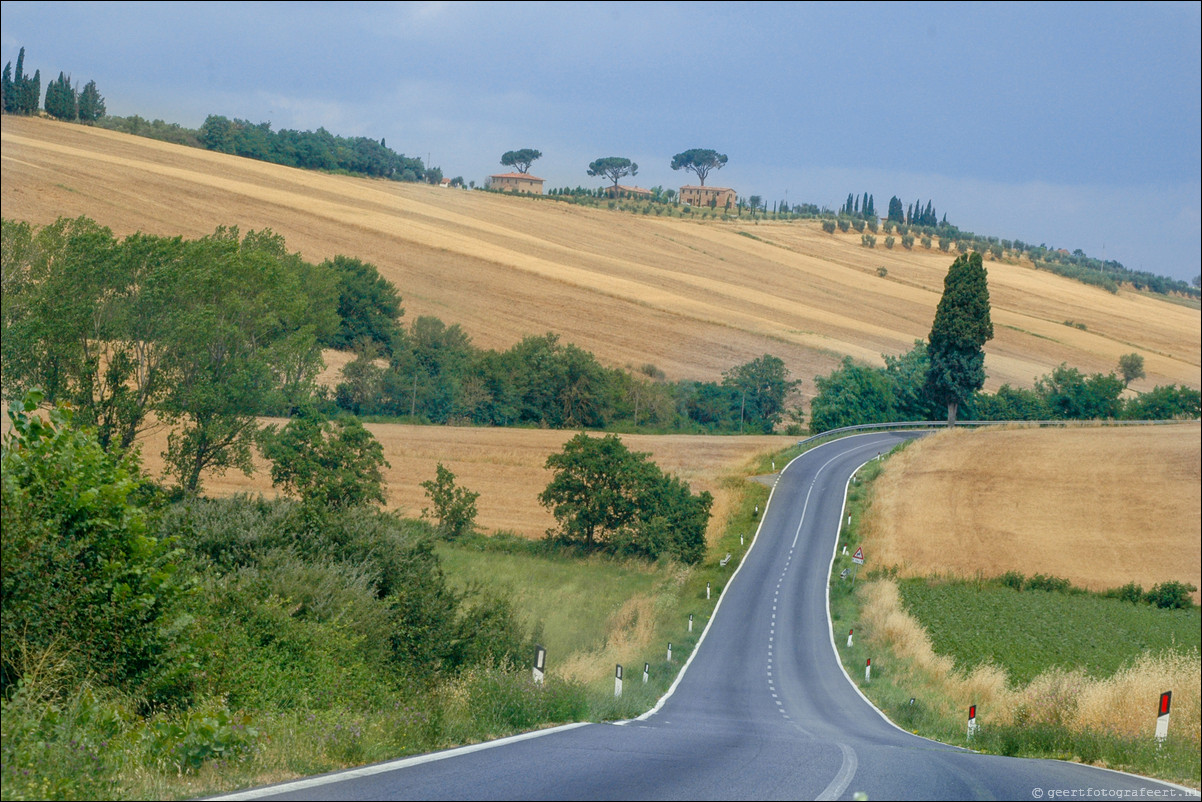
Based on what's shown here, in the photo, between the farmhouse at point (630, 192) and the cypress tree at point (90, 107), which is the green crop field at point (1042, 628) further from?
the cypress tree at point (90, 107)

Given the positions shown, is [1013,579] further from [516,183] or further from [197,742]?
[516,183]

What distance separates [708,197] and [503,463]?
109 ft

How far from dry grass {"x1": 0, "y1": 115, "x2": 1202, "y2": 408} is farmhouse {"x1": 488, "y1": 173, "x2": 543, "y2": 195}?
3.06ft

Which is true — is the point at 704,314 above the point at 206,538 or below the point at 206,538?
above

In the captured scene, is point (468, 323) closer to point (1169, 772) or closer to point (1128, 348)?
point (1128, 348)

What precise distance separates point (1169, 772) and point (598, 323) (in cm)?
5382

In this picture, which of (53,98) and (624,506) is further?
(53,98)

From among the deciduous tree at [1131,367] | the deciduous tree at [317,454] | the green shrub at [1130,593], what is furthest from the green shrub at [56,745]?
the deciduous tree at [1131,367]

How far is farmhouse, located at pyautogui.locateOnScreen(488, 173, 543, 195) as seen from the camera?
73.0m

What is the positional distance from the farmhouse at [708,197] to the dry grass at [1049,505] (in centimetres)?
3362

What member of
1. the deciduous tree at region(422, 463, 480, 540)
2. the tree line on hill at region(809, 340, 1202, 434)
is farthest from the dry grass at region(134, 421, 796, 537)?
the tree line on hill at region(809, 340, 1202, 434)

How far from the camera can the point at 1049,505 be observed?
34406 mm

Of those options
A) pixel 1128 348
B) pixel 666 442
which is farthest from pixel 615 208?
pixel 1128 348

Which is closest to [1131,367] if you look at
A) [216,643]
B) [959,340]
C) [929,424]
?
[959,340]
